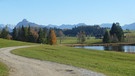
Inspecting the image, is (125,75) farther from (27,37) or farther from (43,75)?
(27,37)

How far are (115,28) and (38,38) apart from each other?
63.2 metres

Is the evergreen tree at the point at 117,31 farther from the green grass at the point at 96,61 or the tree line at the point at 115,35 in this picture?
the green grass at the point at 96,61

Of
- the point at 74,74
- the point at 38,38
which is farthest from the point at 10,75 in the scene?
the point at 38,38

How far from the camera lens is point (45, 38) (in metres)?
144

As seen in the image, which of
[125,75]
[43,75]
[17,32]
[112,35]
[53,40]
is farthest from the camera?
[112,35]

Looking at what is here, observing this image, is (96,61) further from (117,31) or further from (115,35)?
(117,31)

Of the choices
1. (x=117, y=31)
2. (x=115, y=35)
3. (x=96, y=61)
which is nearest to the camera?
(x=96, y=61)

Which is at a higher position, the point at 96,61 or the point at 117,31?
the point at 117,31

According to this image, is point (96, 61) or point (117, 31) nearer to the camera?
point (96, 61)

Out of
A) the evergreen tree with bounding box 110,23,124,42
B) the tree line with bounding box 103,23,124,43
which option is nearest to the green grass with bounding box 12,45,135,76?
the tree line with bounding box 103,23,124,43

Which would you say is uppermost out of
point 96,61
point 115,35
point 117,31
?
point 117,31

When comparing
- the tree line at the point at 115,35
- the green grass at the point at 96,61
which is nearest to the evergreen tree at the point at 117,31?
the tree line at the point at 115,35

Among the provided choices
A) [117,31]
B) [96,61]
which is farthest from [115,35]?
[96,61]

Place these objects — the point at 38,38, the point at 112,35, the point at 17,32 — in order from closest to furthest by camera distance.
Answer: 1. the point at 38,38
2. the point at 17,32
3. the point at 112,35
